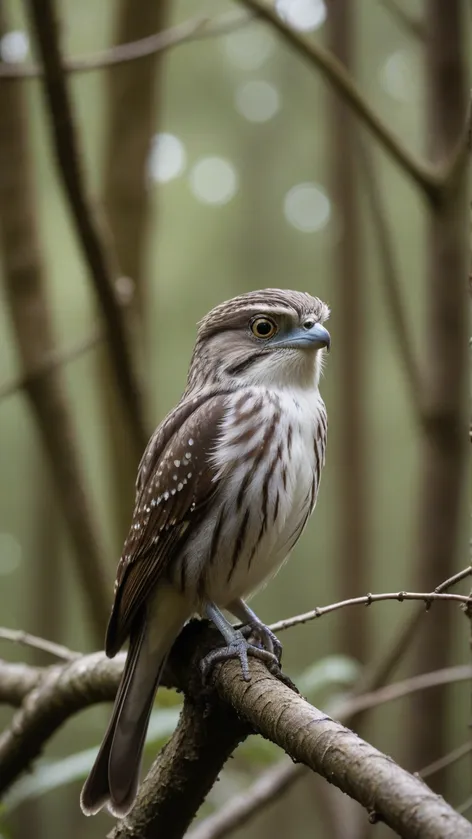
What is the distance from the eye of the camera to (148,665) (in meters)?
2.25

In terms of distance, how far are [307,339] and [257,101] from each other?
567 cm

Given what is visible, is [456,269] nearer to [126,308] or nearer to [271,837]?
[126,308]

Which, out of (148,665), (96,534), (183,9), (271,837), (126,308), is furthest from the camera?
(271,837)

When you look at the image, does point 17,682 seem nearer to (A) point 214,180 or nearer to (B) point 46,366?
(B) point 46,366

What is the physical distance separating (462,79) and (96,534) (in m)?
2.08

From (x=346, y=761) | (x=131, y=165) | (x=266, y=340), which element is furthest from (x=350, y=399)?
(x=346, y=761)

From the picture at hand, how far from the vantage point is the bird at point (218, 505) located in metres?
2.28

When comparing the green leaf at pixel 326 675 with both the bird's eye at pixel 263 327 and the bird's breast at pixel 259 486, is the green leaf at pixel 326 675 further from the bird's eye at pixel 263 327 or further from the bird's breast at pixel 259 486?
the bird's eye at pixel 263 327

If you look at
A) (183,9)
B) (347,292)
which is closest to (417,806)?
(347,292)

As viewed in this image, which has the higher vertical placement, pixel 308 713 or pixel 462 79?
pixel 462 79

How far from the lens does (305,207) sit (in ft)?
23.9

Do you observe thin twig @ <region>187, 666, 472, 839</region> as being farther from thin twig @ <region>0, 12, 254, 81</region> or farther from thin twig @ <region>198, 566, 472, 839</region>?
thin twig @ <region>0, 12, 254, 81</region>

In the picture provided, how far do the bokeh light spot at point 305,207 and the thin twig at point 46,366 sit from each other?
3.90m

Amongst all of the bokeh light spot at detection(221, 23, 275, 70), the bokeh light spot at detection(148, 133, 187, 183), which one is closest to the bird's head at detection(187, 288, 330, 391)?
the bokeh light spot at detection(148, 133, 187, 183)
